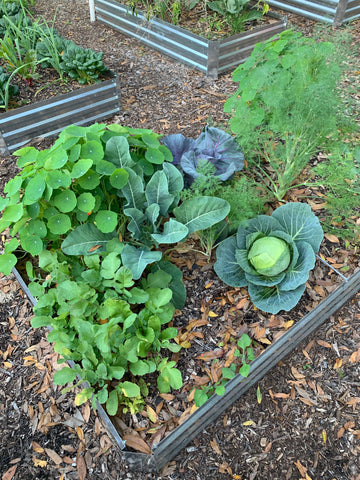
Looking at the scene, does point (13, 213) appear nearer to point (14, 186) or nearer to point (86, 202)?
point (14, 186)

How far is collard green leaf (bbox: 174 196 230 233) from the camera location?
6.17 feet

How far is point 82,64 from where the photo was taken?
3.17 metres

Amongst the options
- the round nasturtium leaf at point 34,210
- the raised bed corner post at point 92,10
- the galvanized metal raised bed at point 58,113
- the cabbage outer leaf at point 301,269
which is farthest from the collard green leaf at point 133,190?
the raised bed corner post at point 92,10

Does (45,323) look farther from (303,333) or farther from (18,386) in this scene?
(303,333)

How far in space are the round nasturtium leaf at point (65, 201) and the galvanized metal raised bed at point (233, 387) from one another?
592 millimetres

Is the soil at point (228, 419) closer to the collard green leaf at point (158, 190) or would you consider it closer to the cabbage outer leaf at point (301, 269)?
the cabbage outer leaf at point (301, 269)

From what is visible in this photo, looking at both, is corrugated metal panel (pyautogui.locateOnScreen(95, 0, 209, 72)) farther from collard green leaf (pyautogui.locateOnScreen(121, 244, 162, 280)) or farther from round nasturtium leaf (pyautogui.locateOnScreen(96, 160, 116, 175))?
collard green leaf (pyautogui.locateOnScreen(121, 244, 162, 280))

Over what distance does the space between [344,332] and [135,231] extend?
1322 mm

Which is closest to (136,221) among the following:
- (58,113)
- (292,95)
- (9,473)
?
(292,95)

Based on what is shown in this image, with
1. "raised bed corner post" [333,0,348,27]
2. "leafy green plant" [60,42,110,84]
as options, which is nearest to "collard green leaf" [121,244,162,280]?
"leafy green plant" [60,42,110,84]

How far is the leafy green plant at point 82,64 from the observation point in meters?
3.17

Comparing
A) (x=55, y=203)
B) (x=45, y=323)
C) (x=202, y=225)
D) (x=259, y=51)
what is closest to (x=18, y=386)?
(x=45, y=323)

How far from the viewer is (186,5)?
159 inches

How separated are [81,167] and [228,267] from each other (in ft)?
3.08
